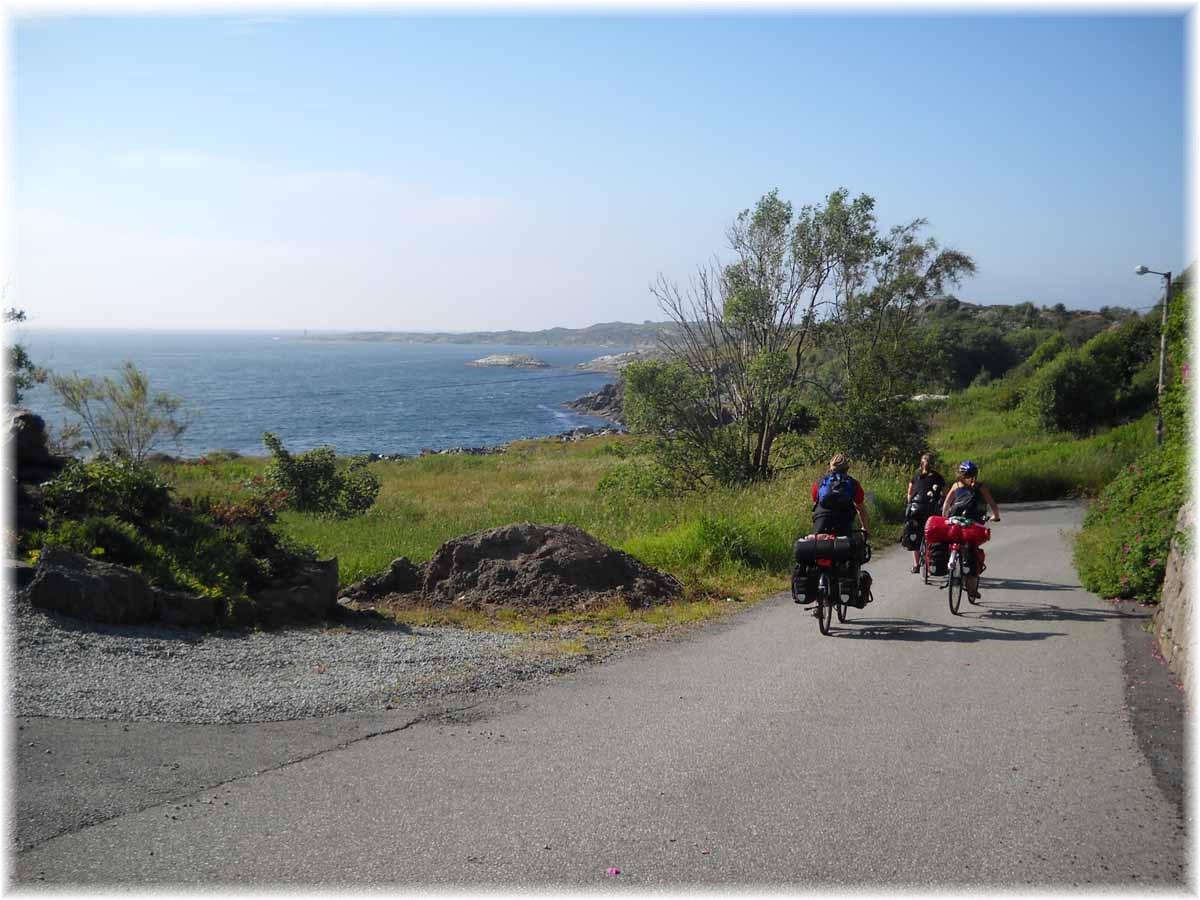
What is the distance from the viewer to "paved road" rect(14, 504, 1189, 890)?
172 inches

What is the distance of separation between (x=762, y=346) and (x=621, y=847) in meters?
22.6

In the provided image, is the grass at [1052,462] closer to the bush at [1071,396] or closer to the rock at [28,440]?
the bush at [1071,396]

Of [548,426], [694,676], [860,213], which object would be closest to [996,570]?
[694,676]

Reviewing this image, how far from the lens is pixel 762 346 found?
26.3 meters

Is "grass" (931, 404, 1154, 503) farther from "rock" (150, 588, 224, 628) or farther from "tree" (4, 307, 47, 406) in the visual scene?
"tree" (4, 307, 47, 406)

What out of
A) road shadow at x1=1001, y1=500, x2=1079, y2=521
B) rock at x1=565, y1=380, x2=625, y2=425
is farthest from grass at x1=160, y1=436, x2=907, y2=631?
rock at x1=565, y1=380, x2=625, y2=425

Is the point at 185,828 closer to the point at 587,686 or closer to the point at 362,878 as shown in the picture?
the point at 362,878

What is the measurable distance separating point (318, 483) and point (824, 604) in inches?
793

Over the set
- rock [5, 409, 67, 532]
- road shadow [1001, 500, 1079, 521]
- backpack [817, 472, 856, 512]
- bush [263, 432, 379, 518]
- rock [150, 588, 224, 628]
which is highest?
rock [5, 409, 67, 532]

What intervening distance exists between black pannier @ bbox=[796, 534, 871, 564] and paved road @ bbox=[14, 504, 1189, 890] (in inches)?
67.4

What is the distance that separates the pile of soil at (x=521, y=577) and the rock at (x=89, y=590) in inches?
135

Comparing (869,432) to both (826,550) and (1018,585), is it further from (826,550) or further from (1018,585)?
(826,550)

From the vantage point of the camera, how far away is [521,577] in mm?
11445

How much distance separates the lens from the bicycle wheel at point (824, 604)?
32.1 feet
